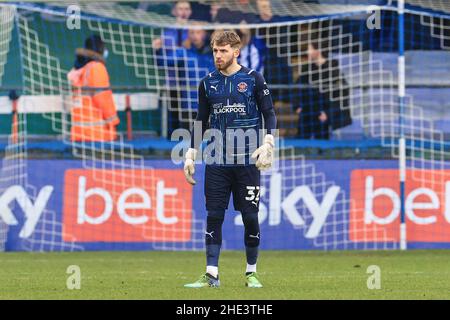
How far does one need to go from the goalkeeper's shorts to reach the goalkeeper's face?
91cm

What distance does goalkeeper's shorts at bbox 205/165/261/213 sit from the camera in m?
10.9

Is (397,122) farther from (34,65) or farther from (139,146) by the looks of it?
(34,65)

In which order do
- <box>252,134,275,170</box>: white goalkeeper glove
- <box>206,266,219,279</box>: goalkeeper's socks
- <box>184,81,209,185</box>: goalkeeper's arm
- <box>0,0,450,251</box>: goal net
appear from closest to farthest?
<box>252,134,275,170</box>: white goalkeeper glove, <box>206,266,219,279</box>: goalkeeper's socks, <box>184,81,209,185</box>: goalkeeper's arm, <box>0,0,450,251</box>: goal net

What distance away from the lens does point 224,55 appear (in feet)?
34.9

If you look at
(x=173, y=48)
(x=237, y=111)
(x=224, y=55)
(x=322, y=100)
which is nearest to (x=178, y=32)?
(x=173, y=48)

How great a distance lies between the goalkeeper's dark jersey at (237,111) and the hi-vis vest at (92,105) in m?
6.87

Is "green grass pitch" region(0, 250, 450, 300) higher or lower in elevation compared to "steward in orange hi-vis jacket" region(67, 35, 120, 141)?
lower

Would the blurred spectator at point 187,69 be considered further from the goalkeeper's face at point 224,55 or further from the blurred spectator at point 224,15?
the goalkeeper's face at point 224,55

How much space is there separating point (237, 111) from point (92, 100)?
7088mm

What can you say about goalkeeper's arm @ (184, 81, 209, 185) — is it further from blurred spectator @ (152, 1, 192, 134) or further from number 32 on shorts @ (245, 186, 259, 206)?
blurred spectator @ (152, 1, 192, 134)

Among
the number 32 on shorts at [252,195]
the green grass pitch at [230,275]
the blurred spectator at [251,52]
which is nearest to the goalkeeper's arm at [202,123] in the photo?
the number 32 on shorts at [252,195]

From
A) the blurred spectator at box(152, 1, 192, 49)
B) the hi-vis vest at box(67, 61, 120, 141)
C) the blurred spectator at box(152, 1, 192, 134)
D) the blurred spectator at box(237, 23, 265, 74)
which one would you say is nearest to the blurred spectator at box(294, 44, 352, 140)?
the blurred spectator at box(237, 23, 265, 74)

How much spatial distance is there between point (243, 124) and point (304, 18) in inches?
286
